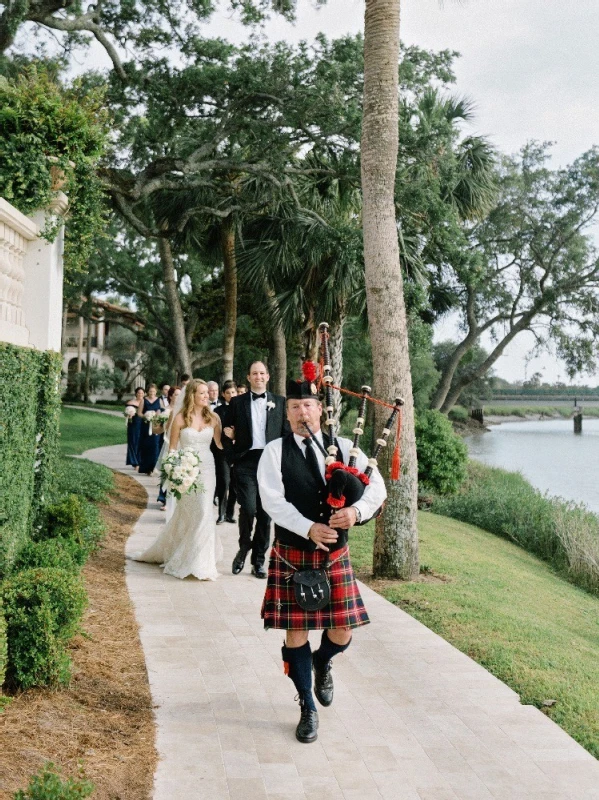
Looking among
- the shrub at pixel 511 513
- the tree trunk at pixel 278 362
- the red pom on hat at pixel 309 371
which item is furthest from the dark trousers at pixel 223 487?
the tree trunk at pixel 278 362

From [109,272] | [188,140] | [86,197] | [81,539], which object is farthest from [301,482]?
[109,272]

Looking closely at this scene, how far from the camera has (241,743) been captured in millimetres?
4453

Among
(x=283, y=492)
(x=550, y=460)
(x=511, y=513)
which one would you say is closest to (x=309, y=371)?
(x=283, y=492)

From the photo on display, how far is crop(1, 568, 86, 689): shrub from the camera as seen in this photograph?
4711 millimetres

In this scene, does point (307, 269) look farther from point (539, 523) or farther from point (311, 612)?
point (311, 612)

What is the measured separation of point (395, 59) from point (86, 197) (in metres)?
3.70

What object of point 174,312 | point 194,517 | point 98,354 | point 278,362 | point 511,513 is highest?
point 98,354

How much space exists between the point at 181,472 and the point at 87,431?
85.3ft

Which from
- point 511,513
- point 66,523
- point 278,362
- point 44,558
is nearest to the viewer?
point 44,558

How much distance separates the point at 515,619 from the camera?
7.63 m

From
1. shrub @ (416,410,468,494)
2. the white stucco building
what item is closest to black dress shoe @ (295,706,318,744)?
shrub @ (416,410,468,494)

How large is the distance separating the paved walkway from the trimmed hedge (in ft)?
4.29

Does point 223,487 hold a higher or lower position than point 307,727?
higher

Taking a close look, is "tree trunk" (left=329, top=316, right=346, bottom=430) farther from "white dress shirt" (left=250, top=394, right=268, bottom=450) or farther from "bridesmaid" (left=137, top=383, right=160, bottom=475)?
"white dress shirt" (left=250, top=394, right=268, bottom=450)
